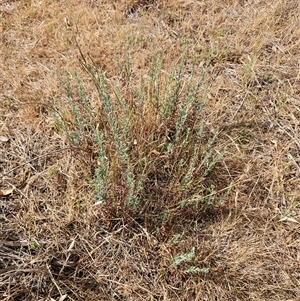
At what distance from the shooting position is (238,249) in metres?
1.67

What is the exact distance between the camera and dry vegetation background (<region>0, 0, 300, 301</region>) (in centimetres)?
159

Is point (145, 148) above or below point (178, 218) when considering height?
above

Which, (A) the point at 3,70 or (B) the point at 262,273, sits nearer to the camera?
(B) the point at 262,273

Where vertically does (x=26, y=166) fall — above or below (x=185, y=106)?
below

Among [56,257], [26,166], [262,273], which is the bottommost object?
[262,273]

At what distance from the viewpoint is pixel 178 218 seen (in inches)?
68.2

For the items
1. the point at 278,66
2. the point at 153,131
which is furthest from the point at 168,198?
the point at 278,66

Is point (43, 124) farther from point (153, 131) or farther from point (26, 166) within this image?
point (153, 131)

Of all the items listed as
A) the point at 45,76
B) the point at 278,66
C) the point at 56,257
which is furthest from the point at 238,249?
the point at 45,76

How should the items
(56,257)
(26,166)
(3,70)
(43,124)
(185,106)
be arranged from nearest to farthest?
(56,257) < (185,106) < (26,166) < (43,124) < (3,70)

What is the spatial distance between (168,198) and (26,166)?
73cm

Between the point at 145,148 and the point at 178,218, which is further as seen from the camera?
the point at 145,148

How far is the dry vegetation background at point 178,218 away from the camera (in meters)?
1.59

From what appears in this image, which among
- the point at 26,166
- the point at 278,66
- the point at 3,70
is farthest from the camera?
the point at 278,66
